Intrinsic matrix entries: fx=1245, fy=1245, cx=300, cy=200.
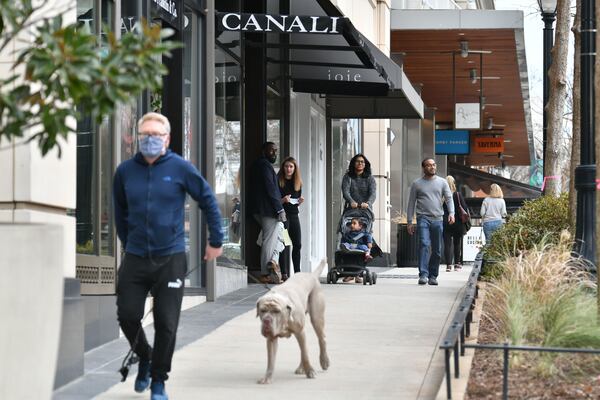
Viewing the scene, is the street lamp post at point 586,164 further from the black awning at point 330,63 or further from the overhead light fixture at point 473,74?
the overhead light fixture at point 473,74

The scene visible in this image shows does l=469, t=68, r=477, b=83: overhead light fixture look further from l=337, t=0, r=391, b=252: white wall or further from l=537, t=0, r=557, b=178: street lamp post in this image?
l=337, t=0, r=391, b=252: white wall

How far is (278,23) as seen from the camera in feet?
51.9

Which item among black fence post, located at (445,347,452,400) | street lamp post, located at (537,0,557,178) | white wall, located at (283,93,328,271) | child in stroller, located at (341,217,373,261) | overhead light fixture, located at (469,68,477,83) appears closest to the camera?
black fence post, located at (445,347,452,400)

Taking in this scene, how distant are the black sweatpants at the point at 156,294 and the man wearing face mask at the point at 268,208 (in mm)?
9302

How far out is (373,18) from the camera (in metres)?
27.5

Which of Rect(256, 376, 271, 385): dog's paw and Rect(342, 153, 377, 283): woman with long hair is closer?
Rect(256, 376, 271, 385): dog's paw

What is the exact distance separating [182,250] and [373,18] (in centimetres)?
1990

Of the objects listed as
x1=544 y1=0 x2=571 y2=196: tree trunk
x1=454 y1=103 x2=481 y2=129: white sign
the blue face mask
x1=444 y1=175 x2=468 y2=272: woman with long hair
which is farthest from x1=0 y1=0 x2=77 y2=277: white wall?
x1=454 y1=103 x2=481 y2=129: white sign

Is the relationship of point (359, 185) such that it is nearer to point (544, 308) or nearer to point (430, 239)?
point (430, 239)

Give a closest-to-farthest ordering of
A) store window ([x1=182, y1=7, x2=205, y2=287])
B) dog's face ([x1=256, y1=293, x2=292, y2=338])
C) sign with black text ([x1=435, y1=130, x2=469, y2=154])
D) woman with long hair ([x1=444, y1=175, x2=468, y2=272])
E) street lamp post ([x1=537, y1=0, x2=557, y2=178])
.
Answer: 1. dog's face ([x1=256, y1=293, x2=292, y2=338])
2. store window ([x1=182, y1=7, x2=205, y2=287])
3. street lamp post ([x1=537, y1=0, x2=557, y2=178])
4. woman with long hair ([x1=444, y1=175, x2=468, y2=272])
5. sign with black text ([x1=435, y1=130, x2=469, y2=154])

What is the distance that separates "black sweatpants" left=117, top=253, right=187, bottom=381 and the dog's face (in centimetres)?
69

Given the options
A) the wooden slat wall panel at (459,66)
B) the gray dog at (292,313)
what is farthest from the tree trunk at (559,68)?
the gray dog at (292,313)

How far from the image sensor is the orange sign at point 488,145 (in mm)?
45906

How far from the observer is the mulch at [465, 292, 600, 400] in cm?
810
